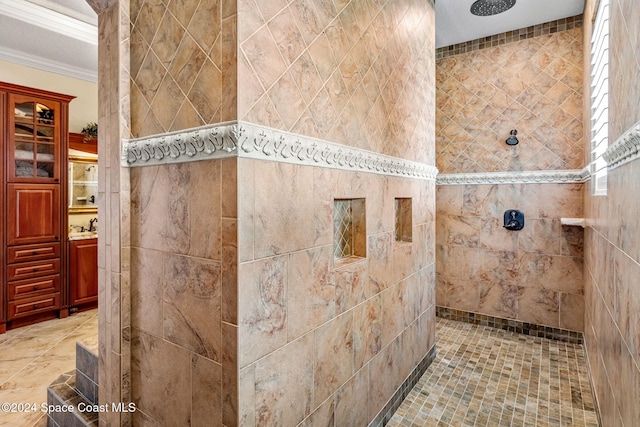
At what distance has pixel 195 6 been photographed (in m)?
1.19

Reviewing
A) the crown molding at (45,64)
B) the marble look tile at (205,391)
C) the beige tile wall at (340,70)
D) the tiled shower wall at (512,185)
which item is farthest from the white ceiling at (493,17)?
the crown molding at (45,64)

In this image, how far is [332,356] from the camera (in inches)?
59.0

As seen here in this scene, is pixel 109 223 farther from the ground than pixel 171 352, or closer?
farther from the ground

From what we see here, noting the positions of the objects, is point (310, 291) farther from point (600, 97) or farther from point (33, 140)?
point (33, 140)

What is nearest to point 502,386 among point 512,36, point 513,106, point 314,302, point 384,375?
point 384,375

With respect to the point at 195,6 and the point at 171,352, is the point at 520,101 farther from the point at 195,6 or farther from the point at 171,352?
the point at 171,352

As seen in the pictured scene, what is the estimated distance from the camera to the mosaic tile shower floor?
1976 mm

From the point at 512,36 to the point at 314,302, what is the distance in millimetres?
3353

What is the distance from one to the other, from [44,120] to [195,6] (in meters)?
3.47

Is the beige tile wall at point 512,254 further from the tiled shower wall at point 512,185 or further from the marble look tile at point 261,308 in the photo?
the marble look tile at point 261,308

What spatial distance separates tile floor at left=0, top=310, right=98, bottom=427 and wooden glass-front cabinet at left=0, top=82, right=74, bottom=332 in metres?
0.24

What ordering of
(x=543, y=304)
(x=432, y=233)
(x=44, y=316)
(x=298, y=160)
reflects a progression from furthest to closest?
1. (x=44, y=316)
2. (x=543, y=304)
3. (x=432, y=233)
4. (x=298, y=160)

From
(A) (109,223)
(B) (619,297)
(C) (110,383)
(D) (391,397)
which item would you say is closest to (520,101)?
(B) (619,297)

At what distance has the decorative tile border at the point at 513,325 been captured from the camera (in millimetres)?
3037
